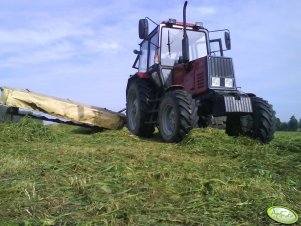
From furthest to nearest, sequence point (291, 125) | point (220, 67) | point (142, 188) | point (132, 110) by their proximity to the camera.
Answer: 1. point (291, 125)
2. point (132, 110)
3. point (220, 67)
4. point (142, 188)

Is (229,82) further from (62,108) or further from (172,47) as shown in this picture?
(62,108)

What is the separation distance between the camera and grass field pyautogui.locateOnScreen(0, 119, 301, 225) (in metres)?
3.35

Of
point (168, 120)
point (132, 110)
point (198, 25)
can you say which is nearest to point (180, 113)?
point (168, 120)

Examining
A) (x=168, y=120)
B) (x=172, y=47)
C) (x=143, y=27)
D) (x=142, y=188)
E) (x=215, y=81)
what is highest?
(x=143, y=27)

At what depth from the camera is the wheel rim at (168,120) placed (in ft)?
30.0

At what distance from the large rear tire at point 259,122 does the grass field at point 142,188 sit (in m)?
1.85

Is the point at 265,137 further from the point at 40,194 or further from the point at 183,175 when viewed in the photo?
the point at 40,194

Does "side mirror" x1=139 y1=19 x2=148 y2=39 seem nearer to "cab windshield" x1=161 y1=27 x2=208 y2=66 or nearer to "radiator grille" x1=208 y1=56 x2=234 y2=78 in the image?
"cab windshield" x1=161 y1=27 x2=208 y2=66

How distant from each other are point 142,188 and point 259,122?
4.79 meters

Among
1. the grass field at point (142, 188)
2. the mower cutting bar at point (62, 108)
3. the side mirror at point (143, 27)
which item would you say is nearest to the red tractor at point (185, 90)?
the side mirror at point (143, 27)

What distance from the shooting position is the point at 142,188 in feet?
13.4

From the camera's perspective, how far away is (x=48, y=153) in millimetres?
6449

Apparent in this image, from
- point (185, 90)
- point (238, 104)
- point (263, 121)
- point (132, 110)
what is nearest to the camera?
point (238, 104)

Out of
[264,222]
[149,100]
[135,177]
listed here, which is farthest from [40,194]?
[149,100]
